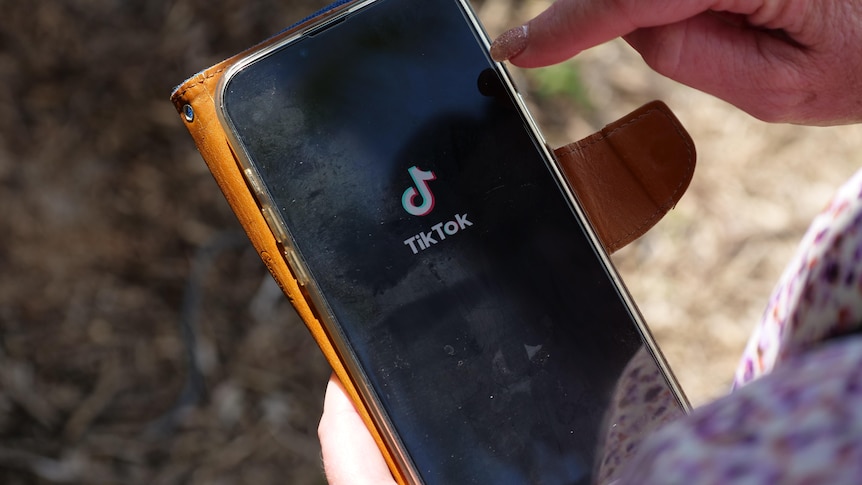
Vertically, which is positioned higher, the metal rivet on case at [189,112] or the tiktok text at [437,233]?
the metal rivet on case at [189,112]

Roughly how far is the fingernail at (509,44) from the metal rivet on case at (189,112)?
0.91 ft

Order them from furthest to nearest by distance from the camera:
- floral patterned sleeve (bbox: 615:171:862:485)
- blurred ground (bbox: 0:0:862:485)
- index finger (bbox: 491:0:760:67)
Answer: blurred ground (bbox: 0:0:862:485), index finger (bbox: 491:0:760:67), floral patterned sleeve (bbox: 615:171:862:485)

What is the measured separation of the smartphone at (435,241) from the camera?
0.65 m

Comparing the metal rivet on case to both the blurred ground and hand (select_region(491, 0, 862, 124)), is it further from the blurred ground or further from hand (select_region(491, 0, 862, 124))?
the blurred ground

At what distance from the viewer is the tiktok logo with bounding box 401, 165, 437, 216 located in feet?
2.19

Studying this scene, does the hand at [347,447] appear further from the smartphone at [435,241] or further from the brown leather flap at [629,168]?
the brown leather flap at [629,168]

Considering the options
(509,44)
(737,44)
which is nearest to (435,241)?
(509,44)

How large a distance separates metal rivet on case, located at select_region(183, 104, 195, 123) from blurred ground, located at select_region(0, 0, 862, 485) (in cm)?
51

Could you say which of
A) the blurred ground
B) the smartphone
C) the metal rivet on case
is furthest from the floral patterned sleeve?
the blurred ground

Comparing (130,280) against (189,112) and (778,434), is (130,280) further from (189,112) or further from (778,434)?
(778,434)

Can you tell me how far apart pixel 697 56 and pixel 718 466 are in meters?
0.54

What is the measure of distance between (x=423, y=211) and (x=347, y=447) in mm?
231

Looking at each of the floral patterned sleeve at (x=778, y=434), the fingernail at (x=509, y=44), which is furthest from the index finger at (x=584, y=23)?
the floral patterned sleeve at (x=778, y=434)

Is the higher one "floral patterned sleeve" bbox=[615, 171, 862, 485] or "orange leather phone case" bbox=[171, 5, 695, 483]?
"orange leather phone case" bbox=[171, 5, 695, 483]
